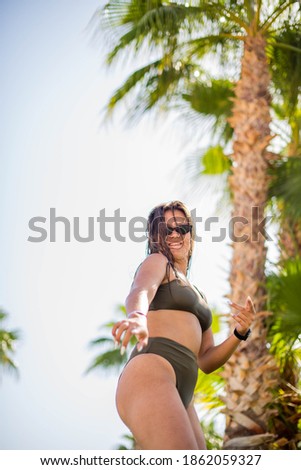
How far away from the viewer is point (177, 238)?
8.27 feet

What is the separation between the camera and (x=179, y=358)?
7.18 feet

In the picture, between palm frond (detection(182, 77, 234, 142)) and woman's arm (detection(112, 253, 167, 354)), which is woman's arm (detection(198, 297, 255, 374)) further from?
palm frond (detection(182, 77, 234, 142))

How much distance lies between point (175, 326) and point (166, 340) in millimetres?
79

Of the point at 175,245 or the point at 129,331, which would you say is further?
the point at 175,245

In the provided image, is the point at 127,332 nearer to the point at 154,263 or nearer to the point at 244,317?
the point at 154,263

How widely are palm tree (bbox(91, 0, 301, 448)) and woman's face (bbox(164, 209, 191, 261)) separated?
3310 mm

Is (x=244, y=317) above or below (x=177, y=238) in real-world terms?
below

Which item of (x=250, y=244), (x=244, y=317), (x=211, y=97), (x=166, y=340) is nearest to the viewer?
(x=166, y=340)

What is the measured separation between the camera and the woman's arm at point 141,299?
172 centimetres

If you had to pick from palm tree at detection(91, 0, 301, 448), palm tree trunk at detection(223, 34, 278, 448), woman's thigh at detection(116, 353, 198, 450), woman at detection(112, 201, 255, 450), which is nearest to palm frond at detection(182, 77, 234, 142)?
palm tree at detection(91, 0, 301, 448)

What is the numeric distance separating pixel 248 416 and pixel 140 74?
4.47 metres

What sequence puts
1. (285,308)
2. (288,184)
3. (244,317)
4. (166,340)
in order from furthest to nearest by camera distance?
1. (288,184)
2. (285,308)
3. (244,317)
4. (166,340)

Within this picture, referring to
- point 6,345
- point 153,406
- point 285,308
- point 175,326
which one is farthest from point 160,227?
point 6,345
